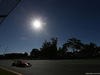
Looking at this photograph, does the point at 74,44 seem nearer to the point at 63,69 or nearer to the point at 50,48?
the point at 50,48

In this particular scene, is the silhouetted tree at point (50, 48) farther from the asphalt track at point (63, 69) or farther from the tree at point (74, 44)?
the asphalt track at point (63, 69)

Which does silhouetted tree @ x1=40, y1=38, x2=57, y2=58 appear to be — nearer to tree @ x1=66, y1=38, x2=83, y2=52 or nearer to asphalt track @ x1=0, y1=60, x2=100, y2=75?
tree @ x1=66, y1=38, x2=83, y2=52

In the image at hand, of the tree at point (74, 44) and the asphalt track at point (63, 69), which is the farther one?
the tree at point (74, 44)

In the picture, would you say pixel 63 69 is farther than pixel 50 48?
No

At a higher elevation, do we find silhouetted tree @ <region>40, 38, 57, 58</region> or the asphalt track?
silhouetted tree @ <region>40, 38, 57, 58</region>

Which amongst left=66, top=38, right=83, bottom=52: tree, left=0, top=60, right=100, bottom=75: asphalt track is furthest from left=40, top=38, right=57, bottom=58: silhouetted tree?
left=0, top=60, right=100, bottom=75: asphalt track

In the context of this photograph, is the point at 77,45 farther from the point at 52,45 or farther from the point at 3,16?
the point at 3,16

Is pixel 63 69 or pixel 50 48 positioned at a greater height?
pixel 50 48

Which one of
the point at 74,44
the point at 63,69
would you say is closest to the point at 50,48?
the point at 74,44

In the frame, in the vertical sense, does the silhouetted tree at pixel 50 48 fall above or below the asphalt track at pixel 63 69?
above

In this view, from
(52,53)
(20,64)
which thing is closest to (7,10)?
(20,64)

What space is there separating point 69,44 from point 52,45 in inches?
485

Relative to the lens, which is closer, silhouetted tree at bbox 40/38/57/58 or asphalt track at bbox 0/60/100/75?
asphalt track at bbox 0/60/100/75

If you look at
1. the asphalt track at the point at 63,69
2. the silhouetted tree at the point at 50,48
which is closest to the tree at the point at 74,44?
the silhouetted tree at the point at 50,48
